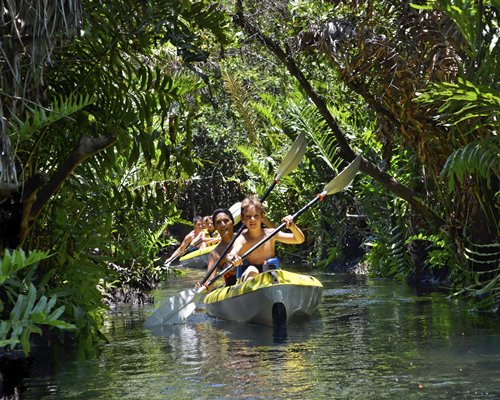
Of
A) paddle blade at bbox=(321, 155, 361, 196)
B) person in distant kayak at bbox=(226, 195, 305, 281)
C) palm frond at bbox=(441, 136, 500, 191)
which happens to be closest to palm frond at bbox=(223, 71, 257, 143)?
paddle blade at bbox=(321, 155, 361, 196)

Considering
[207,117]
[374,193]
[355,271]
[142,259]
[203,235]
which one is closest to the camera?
[142,259]

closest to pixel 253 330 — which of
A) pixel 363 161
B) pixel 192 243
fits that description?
pixel 363 161

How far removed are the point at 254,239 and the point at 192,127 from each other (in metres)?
1.77

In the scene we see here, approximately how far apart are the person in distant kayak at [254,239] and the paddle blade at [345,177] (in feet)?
3.20

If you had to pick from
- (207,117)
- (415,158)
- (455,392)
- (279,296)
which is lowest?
(455,392)

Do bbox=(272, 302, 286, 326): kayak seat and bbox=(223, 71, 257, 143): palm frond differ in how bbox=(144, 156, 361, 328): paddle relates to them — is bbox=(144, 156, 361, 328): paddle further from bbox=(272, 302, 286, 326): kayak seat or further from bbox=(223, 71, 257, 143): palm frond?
bbox=(223, 71, 257, 143): palm frond

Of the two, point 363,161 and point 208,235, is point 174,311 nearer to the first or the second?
point 363,161

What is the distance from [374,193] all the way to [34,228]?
8986mm

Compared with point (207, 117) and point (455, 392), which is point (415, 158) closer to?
point (455, 392)

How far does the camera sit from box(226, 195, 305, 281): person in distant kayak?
39.5ft

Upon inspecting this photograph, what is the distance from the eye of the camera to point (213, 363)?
8.80 meters

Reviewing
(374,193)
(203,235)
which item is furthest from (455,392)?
(203,235)

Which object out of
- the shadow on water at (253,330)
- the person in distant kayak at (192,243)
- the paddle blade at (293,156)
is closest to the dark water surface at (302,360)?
the shadow on water at (253,330)

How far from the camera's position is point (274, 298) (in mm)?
11070
